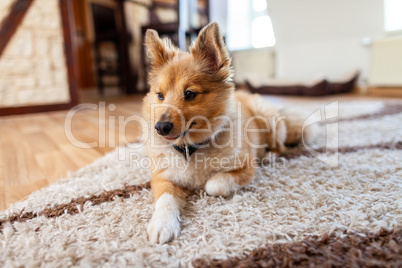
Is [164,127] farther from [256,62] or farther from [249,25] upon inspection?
[249,25]

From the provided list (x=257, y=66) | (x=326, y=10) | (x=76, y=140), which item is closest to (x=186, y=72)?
(x=76, y=140)

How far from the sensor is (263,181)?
134 centimetres

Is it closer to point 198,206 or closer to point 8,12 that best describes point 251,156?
point 198,206

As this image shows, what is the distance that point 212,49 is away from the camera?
128 cm

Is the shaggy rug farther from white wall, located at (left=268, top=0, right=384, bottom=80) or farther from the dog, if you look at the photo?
white wall, located at (left=268, top=0, right=384, bottom=80)

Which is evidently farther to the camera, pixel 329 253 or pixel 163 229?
pixel 163 229

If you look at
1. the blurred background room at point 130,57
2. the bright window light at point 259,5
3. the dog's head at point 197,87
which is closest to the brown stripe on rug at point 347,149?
the dog's head at point 197,87

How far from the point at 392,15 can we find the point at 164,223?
19.6 ft

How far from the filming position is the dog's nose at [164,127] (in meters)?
1.06

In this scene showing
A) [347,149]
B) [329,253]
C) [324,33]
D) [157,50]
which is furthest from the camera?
[324,33]

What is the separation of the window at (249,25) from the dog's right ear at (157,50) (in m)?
5.63

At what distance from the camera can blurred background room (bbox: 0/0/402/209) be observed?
2.37m

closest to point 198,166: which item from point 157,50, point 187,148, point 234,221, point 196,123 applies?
point 187,148

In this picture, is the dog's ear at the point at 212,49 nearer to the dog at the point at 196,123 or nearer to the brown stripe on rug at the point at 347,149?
the dog at the point at 196,123
